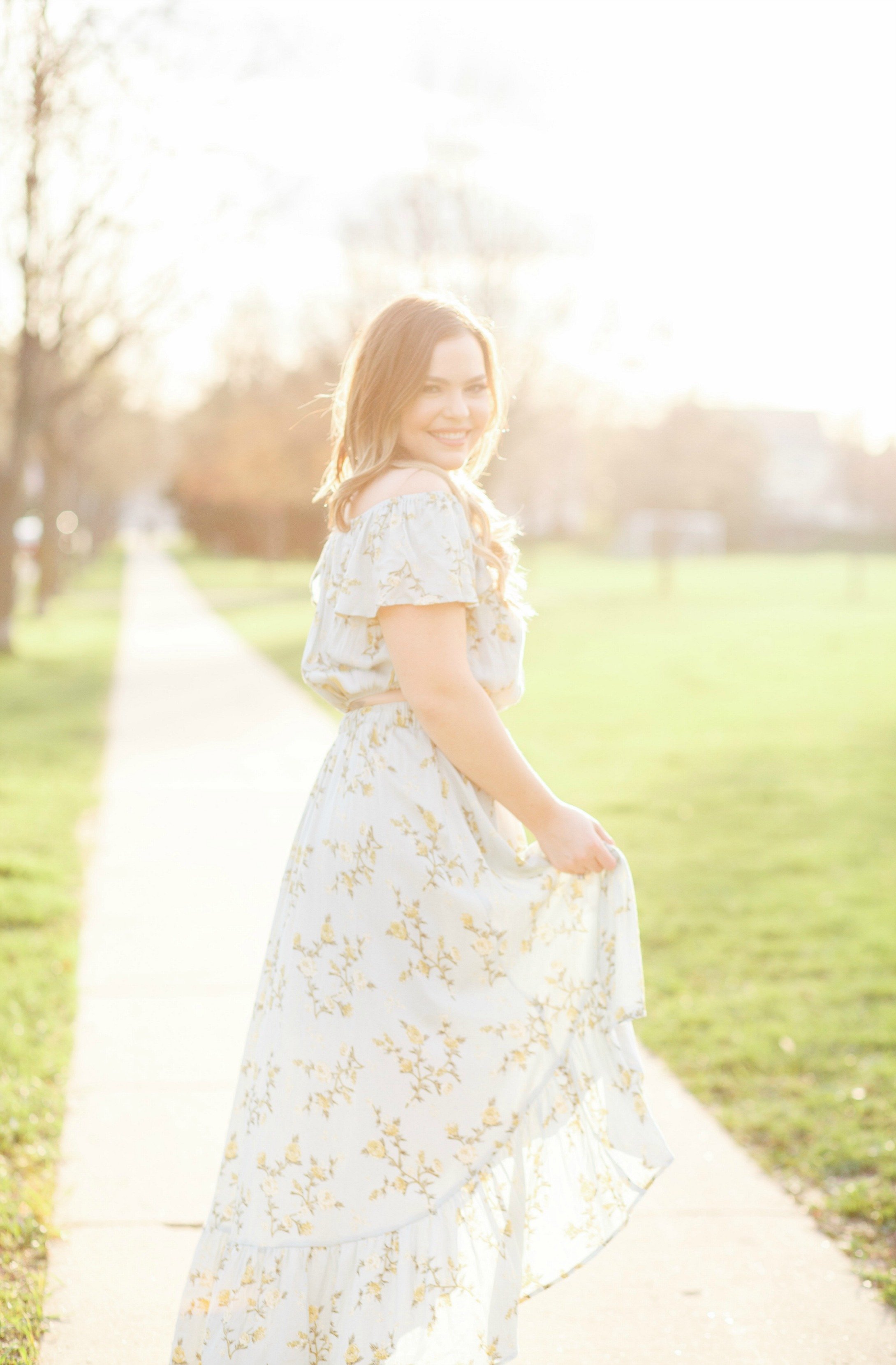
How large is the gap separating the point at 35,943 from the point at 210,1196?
7.17 feet

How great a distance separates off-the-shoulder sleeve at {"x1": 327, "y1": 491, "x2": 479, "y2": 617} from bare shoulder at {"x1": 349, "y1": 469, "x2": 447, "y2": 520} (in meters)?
0.02

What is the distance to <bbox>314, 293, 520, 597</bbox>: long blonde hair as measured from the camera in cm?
214

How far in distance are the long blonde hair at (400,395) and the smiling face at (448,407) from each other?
0.01 m

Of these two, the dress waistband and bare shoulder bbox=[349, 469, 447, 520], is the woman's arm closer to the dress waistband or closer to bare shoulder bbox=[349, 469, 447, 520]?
the dress waistband

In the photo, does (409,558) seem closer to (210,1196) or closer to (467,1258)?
(467,1258)

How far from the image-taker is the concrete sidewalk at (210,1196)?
2625mm

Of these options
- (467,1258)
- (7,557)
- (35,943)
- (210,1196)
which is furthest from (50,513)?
(467,1258)

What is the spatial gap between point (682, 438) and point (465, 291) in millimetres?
20420

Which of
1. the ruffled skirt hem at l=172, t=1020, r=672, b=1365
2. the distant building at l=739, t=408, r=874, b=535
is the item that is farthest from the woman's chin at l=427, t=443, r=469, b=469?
the distant building at l=739, t=408, r=874, b=535

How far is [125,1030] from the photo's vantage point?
13.9ft

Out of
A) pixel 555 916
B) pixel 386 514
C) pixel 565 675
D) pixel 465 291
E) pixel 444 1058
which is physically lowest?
pixel 565 675

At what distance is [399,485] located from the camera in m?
2.16

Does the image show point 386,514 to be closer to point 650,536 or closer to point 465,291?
point 465,291

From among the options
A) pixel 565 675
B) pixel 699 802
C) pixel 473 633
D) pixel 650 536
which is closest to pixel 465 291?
pixel 565 675
